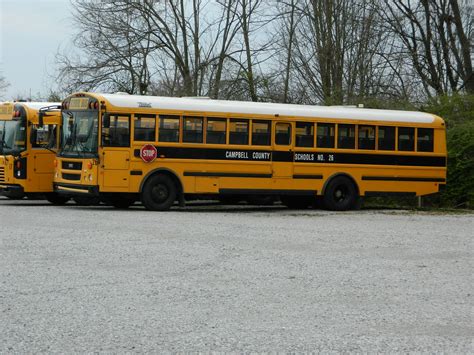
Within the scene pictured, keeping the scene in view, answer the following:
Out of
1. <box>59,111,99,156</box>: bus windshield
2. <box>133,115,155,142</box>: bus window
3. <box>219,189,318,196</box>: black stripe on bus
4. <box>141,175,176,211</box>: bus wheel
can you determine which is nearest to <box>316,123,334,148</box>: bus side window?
<box>219,189,318,196</box>: black stripe on bus

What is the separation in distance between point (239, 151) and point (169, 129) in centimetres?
190

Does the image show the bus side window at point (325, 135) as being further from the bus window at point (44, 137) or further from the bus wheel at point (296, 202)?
the bus window at point (44, 137)

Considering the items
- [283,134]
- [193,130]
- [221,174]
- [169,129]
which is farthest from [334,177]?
[169,129]

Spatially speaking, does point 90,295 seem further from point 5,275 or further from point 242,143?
point 242,143

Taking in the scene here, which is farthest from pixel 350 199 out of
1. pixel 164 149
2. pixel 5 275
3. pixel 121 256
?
pixel 5 275

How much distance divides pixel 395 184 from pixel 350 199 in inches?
54.4

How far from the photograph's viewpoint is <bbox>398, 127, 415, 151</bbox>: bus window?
2423 cm

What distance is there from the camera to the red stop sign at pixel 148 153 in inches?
821

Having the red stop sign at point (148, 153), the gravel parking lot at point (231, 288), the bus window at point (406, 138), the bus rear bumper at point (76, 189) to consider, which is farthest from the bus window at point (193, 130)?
the bus window at point (406, 138)

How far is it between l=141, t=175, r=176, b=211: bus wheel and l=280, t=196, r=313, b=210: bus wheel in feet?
13.2

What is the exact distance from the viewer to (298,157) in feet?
75.0

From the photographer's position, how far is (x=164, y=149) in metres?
21.2

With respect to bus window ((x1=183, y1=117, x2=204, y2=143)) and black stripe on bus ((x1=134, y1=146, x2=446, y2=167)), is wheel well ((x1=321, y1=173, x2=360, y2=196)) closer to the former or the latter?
black stripe on bus ((x1=134, y1=146, x2=446, y2=167))

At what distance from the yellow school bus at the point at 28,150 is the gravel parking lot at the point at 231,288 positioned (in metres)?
6.22
